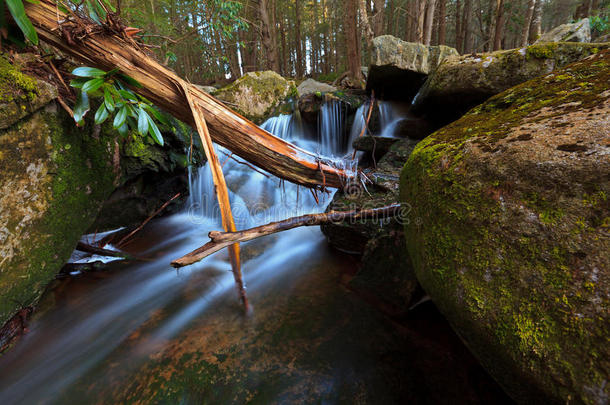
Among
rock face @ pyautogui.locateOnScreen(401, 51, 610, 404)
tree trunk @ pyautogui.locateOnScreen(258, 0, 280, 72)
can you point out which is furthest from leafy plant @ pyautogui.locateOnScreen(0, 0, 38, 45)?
tree trunk @ pyautogui.locateOnScreen(258, 0, 280, 72)

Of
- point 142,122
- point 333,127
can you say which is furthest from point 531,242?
point 333,127

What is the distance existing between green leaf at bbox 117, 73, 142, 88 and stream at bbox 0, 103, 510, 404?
211 cm

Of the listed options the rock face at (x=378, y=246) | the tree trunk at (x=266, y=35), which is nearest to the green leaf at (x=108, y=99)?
the rock face at (x=378, y=246)

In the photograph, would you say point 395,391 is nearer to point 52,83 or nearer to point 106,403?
point 106,403

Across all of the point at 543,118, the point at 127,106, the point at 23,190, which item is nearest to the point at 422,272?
the point at 543,118

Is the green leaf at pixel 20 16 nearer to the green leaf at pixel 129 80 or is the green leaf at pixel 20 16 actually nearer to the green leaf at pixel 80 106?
the green leaf at pixel 80 106

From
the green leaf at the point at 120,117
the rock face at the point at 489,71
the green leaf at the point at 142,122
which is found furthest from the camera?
the rock face at the point at 489,71

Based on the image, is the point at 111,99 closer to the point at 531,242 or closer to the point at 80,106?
the point at 80,106

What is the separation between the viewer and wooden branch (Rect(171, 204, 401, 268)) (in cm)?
161

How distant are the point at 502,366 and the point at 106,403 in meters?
2.23

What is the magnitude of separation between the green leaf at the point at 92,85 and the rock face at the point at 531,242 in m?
2.50

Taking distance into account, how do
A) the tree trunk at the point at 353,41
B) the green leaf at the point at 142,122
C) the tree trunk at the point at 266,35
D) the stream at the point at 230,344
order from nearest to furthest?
the stream at the point at 230,344 < the green leaf at the point at 142,122 < the tree trunk at the point at 353,41 < the tree trunk at the point at 266,35

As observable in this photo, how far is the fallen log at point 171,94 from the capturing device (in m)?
2.09

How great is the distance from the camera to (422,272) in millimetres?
1278
